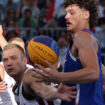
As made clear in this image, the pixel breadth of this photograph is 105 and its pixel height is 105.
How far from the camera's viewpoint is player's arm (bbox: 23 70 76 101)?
3307 millimetres

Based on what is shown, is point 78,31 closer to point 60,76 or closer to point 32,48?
point 60,76

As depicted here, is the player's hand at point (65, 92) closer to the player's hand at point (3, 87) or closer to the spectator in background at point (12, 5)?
the player's hand at point (3, 87)

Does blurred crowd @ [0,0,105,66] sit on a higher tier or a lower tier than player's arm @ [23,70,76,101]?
lower

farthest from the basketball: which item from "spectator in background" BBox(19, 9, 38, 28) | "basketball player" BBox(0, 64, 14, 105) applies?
"spectator in background" BBox(19, 9, 38, 28)

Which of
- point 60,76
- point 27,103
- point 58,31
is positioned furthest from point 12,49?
point 58,31

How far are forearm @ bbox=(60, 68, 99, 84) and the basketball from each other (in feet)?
4.02

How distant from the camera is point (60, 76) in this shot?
327cm

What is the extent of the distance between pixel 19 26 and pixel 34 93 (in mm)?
6929

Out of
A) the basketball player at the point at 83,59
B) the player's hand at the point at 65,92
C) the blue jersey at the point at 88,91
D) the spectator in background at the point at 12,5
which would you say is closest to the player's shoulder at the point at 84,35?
the basketball player at the point at 83,59

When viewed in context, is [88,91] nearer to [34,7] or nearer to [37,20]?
[37,20]

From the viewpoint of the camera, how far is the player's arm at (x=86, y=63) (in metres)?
3.22

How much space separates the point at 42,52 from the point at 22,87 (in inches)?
38.1

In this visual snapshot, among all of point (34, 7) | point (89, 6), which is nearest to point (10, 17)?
point (34, 7)

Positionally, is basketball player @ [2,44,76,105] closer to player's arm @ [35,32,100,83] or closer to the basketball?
player's arm @ [35,32,100,83]
